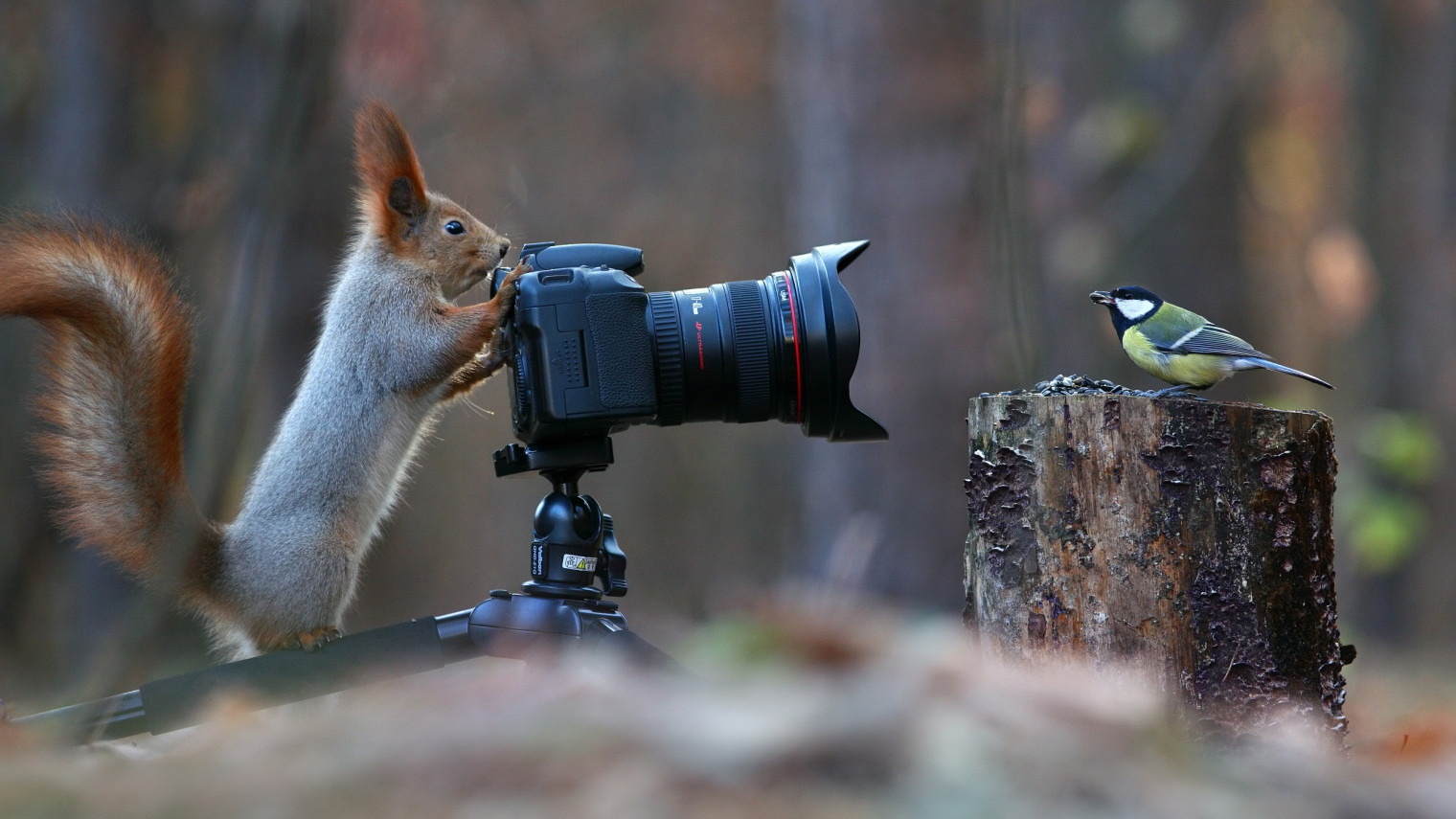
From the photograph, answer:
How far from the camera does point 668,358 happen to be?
2367mm

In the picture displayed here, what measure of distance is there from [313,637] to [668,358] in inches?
36.8

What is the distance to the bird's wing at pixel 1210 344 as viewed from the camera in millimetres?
2225

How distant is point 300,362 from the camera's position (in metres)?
5.91

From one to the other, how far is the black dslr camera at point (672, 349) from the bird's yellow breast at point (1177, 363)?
20.2 inches

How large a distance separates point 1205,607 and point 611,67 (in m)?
11.0

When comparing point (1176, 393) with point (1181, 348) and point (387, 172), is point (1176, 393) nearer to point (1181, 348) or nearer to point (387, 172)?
point (1181, 348)

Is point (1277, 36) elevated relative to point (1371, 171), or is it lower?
elevated

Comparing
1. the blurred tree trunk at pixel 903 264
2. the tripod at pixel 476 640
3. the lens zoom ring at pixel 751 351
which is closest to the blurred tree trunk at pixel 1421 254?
the blurred tree trunk at pixel 903 264

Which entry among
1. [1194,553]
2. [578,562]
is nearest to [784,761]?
[1194,553]

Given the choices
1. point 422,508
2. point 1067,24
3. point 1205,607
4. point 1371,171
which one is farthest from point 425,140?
point 1205,607

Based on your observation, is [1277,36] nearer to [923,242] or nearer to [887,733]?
A: [923,242]

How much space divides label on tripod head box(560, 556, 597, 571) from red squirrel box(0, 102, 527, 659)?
48cm

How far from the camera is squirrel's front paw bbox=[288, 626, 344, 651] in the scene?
2.46 m

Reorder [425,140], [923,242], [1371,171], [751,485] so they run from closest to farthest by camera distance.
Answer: [923,242] < [1371,171] < [425,140] < [751,485]
